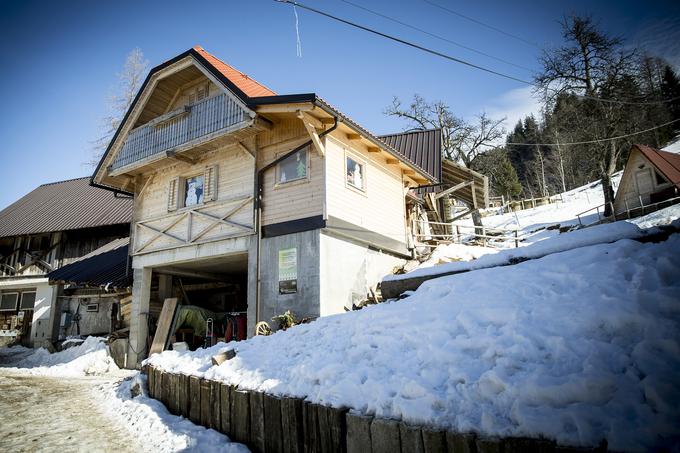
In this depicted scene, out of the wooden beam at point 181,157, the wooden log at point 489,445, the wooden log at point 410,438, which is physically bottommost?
the wooden log at point 410,438

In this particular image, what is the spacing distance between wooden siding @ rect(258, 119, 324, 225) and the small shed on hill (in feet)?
67.6

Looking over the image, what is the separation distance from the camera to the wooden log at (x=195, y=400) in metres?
5.41

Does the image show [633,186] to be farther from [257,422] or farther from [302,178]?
[257,422]

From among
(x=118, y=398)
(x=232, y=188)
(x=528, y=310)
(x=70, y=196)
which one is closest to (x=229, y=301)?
(x=232, y=188)

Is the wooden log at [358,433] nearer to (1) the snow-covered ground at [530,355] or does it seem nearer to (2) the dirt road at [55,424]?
(1) the snow-covered ground at [530,355]

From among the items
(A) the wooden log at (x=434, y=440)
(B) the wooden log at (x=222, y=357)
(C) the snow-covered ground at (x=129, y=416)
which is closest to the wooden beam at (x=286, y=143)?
(B) the wooden log at (x=222, y=357)

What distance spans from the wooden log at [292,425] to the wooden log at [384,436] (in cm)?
106

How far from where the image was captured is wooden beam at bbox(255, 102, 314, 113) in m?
9.62

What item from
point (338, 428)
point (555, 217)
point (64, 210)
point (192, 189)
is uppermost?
point (64, 210)

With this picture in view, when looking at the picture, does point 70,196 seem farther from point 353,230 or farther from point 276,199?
point 353,230

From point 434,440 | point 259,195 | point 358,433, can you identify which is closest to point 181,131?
point 259,195

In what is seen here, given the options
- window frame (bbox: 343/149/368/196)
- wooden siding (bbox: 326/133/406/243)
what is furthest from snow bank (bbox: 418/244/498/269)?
window frame (bbox: 343/149/368/196)

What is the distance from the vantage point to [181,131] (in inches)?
490

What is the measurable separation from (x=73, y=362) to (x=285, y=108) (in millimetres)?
11794
